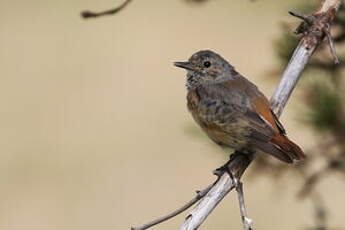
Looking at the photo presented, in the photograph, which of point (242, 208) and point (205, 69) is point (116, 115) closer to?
point (205, 69)

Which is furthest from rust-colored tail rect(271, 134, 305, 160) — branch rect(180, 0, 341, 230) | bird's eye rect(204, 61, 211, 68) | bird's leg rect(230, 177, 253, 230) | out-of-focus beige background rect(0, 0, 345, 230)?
out-of-focus beige background rect(0, 0, 345, 230)

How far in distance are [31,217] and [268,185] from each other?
2340 mm

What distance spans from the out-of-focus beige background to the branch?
10.0 feet

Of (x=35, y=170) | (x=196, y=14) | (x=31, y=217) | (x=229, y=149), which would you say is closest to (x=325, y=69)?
(x=229, y=149)

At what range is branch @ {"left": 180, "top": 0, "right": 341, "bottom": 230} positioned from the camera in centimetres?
446

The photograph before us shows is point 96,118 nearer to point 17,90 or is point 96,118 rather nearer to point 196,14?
point 17,90

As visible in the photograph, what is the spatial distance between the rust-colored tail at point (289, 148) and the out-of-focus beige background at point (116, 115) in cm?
232

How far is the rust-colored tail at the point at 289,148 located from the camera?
18.2 ft

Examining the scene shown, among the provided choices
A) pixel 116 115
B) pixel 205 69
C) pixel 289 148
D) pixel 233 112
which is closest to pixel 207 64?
pixel 205 69

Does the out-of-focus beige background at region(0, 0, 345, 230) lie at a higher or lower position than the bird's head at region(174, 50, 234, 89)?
lower

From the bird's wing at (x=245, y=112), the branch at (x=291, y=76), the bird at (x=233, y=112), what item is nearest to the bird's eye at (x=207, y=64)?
the bird at (x=233, y=112)

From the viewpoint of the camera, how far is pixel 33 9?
15.4 m

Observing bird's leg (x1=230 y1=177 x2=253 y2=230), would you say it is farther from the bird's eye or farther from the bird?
the bird's eye

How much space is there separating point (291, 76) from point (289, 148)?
0.81m
